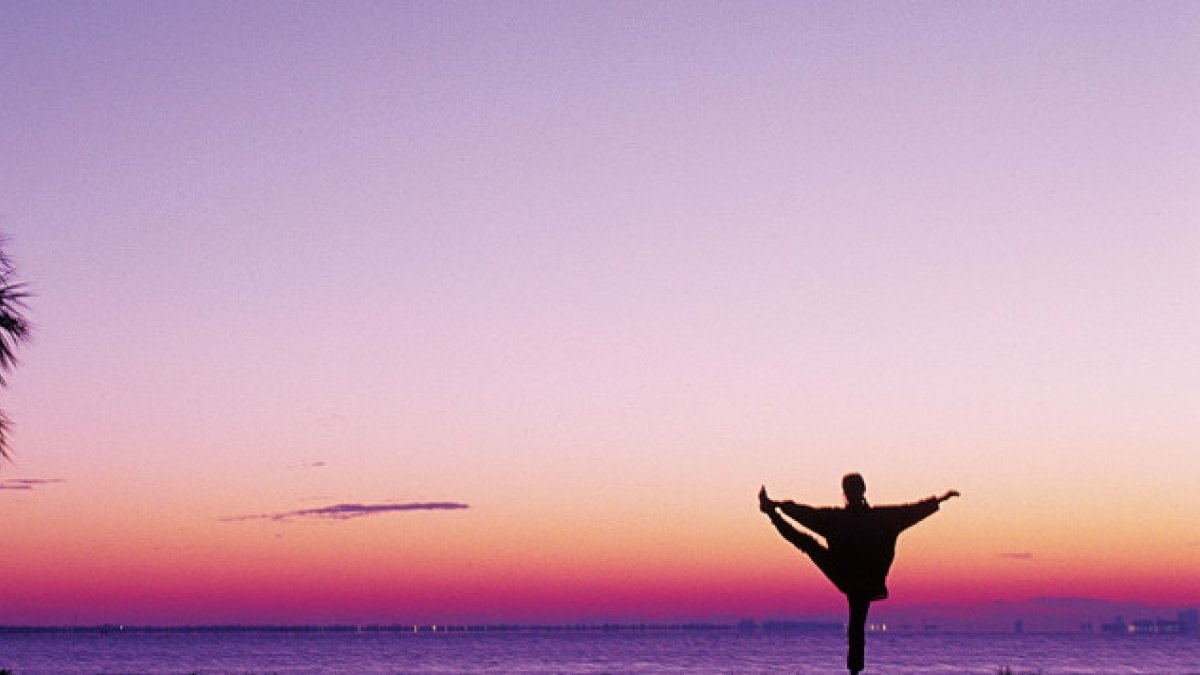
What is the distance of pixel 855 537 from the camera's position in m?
8.36

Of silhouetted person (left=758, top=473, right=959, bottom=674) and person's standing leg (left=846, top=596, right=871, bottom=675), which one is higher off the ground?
silhouetted person (left=758, top=473, right=959, bottom=674)

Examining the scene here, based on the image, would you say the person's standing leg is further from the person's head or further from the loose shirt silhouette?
the person's head

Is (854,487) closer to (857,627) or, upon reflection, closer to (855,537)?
(855,537)

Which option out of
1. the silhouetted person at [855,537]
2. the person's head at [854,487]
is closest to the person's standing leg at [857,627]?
the silhouetted person at [855,537]

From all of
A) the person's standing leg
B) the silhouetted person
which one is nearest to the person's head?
the silhouetted person

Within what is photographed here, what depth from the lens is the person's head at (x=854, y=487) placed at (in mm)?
8320

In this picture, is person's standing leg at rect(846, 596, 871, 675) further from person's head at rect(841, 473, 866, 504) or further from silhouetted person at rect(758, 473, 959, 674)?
person's head at rect(841, 473, 866, 504)

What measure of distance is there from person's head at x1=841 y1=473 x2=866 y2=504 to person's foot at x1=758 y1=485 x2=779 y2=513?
0.41 meters

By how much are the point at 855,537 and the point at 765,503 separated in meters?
0.54

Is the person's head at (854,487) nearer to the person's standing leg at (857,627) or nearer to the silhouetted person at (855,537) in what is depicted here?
the silhouetted person at (855,537)

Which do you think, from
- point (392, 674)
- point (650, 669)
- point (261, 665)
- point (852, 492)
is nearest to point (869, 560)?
point (852, 492)

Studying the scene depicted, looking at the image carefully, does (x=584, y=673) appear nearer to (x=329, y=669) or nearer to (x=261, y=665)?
(x=329, y=669)

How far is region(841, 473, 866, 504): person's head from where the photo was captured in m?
8.32

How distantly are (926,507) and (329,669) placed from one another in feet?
446
